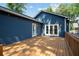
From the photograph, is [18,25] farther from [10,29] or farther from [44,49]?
[44,49]

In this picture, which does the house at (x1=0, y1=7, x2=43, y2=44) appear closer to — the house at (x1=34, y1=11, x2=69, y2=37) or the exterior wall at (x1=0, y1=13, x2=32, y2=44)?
the exterior wall at (x1=0, y1=13, x2=32, y2=44)

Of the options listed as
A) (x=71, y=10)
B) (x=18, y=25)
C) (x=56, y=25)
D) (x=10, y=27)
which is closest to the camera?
(x=71, y=10)

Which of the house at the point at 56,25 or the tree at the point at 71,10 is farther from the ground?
the tree at the point at 71,10

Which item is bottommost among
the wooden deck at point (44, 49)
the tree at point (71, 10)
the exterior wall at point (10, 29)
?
the wooden deck at point (44, 49)

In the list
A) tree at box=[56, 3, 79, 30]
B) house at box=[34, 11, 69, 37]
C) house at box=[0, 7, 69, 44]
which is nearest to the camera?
tree at box=[56, 3, 79, 30]

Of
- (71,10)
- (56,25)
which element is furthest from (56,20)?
(71,10)

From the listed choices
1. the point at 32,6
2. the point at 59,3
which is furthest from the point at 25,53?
the point at 59,3

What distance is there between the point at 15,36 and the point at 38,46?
147cm

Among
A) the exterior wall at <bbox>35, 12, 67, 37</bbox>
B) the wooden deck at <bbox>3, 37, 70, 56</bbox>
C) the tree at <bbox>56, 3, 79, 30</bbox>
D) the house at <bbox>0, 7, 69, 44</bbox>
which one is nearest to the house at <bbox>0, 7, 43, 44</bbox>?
the house at <bbox>0, 7, 69, 44</bbox>

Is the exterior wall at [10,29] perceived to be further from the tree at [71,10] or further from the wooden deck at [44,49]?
the tree at [71,10]

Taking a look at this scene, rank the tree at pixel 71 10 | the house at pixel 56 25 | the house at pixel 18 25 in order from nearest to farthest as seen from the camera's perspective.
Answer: the tree at pixel 71 10, the house at pixel 56 25, the house at pixel 18 25

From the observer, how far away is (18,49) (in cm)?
445

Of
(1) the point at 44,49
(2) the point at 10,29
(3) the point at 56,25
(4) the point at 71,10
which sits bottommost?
(1) the point at 44,49

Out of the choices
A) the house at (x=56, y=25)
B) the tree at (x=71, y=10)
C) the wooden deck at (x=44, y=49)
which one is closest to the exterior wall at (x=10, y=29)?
the wooden deck at (x=44, y=49)
